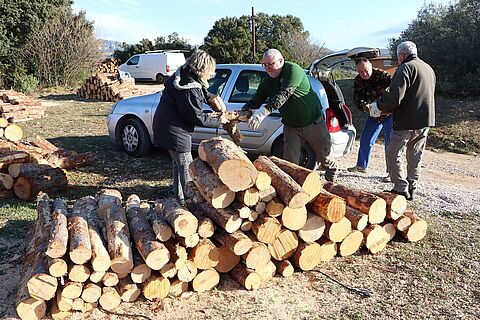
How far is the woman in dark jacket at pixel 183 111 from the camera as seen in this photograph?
4598mm

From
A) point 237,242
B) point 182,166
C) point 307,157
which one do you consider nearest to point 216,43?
point 307,157

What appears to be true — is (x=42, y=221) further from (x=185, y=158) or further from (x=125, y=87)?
(x=125, y=87)

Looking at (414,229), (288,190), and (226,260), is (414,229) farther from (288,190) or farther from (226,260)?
(226,260)

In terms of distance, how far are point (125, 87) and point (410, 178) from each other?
50.4 feet

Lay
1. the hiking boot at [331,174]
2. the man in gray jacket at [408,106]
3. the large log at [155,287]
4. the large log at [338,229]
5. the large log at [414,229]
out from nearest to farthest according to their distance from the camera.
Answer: the large log at [155,287] < the large log at [338,229] < the large log at [414,229] < the man in gray jacket at [408,106] < the hiking boot at [331,174]

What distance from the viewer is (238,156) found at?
377cm

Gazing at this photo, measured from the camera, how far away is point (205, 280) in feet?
12.1

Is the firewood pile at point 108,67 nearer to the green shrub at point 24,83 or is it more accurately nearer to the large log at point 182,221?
the green shrub at point 24,83

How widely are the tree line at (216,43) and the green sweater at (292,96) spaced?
1.05 meters

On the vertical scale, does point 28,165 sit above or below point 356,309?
above

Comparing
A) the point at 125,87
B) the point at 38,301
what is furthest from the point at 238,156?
the point at 125,87

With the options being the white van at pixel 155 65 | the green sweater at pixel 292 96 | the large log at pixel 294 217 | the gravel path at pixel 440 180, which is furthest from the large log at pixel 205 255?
the white van at pixel 155 65

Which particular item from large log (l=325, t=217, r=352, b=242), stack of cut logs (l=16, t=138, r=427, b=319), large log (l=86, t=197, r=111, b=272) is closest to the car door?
stack of cut logs (l=16, t=138, r=427, b=319)

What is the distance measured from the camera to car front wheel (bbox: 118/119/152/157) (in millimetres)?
7754
